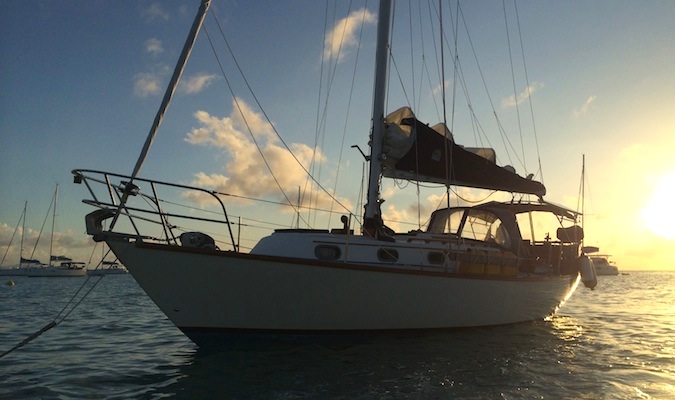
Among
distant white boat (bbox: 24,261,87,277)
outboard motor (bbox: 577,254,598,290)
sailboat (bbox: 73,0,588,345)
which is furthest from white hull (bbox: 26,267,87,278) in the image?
outboard motor (bbox: 577,254,598,290)

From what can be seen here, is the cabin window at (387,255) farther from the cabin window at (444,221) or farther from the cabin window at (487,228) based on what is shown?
the cabin window at (487,228)

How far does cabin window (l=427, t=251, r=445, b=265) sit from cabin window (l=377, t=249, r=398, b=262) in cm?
97

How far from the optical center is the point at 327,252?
9.52m

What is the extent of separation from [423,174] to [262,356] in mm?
6577

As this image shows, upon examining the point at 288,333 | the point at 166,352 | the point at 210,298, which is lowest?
the point at 166,352

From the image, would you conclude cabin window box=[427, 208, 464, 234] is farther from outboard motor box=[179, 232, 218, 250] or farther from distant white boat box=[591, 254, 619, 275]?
distant white boat box=[591, 254, 619, 275]

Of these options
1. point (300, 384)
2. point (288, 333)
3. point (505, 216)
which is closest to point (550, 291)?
point (505, 216)

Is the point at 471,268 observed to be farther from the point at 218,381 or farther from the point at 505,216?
the point at 218,381

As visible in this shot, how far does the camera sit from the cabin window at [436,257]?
10.4m

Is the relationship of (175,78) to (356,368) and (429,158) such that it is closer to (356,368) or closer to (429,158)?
(356,368)

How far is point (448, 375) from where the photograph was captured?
7.06 meters

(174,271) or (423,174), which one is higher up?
(423,174)

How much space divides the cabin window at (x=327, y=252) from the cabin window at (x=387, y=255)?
961 mm

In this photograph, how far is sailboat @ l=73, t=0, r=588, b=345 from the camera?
7680 millimetres
